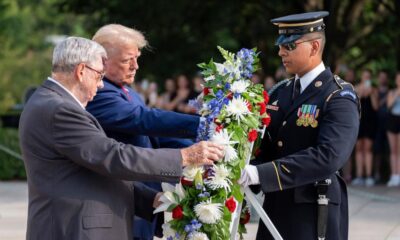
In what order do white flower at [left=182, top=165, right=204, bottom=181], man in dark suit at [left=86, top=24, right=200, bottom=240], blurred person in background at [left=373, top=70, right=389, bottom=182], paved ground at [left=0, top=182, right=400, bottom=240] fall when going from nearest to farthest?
white flower at [left=182, top=165, right=204, bottom=181]
man in dark suit at [left=86, top=24, right=200, bottom=240]
paved ground at [left=0, top=182, right=400, bottom=240]
blurred person in background at [left=373, top=70, right=389, bottom=182]

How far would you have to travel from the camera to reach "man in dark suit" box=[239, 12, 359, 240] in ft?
14.9

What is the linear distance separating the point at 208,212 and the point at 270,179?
1.29ft

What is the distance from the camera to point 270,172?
180 inches

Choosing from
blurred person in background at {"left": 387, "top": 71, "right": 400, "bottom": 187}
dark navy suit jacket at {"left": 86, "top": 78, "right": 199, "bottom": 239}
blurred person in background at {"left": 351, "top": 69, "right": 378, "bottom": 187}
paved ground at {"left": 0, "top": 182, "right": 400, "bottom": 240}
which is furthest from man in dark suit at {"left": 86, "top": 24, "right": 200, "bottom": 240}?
blurred person in background at {"left": 351, "top": 69, "right": 378, "bottom": 187}

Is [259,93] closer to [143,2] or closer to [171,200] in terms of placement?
[171,200]

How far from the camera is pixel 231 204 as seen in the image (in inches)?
177

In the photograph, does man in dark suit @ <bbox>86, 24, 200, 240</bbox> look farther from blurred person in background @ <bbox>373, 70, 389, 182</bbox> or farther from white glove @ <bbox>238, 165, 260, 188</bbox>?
blurred person in background @ <bbox>373, 70, 389, 182</bbox>

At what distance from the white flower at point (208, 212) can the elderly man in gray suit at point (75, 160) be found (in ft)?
0.94

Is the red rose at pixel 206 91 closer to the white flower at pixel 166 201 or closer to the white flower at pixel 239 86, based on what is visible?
the white flower at pixel 239 86

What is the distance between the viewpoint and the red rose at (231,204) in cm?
450

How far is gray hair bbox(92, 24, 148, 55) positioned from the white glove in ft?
3.66

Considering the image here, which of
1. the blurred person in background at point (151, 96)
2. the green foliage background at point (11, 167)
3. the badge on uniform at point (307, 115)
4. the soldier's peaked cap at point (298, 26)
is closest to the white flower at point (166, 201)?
the badge on uniform at point (307, 115)

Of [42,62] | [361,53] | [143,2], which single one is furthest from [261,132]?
[42,62]

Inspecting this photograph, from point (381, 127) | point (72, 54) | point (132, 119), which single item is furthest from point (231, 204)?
point (381, 127)
